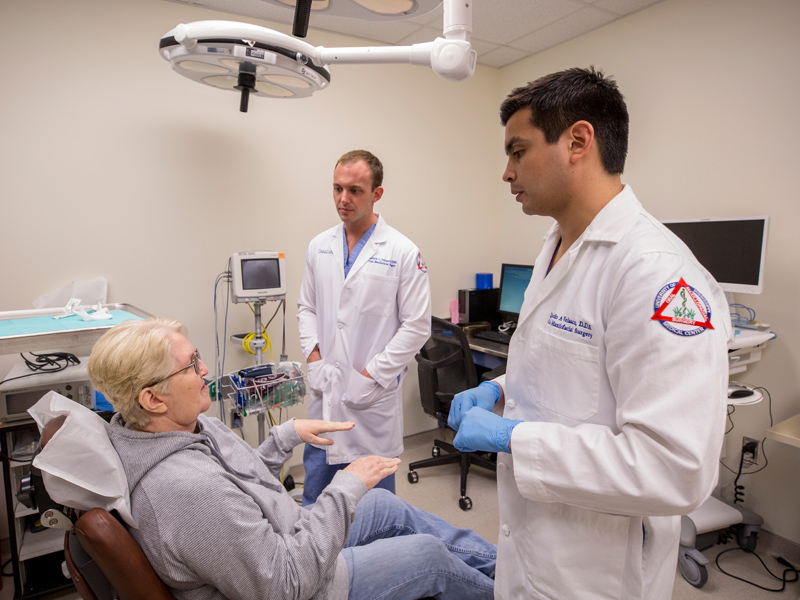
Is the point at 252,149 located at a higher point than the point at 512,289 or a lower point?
higher

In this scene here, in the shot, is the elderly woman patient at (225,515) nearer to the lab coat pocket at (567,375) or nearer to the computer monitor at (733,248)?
the lab coat pocket at (567,375)

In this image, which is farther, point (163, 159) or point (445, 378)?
point (445, 378)

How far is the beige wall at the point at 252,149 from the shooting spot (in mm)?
2146

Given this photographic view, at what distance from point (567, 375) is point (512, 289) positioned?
2.39 metres

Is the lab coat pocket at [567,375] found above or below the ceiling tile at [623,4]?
below

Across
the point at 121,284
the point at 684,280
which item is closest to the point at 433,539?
the point at 684,280

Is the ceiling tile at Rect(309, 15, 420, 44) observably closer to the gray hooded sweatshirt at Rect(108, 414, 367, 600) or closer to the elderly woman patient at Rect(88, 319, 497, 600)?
the elderly woman patient at Rect(88, 319, 497, 600)

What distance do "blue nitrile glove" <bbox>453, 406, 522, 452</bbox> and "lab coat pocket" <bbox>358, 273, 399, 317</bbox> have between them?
105 cm

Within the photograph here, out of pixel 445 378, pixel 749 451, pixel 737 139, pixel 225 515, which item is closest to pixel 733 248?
pixel 737 139

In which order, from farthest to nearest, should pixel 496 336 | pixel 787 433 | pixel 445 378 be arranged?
pixel 496 336
pixel 445 378
pixel 787 433

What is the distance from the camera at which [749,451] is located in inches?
93.0

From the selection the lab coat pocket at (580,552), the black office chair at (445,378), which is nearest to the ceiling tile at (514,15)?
the black office chair at (445,378)

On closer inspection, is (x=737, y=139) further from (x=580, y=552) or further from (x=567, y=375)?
(x=580, y=552)

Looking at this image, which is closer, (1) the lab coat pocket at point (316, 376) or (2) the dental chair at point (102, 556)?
(2) the dental chair at point (102, 556)
